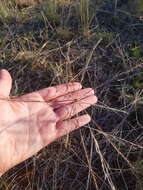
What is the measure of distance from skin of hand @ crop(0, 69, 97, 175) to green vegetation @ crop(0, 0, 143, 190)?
0.23 ft

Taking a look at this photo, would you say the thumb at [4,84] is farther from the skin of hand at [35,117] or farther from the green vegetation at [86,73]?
the green vegetation at [86,73]

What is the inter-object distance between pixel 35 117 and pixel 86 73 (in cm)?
45

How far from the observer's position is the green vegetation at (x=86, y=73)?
1985 mm

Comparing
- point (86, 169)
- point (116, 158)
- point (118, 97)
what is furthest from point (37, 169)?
point (118, 97)

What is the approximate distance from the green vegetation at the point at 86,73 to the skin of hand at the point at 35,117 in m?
0.07

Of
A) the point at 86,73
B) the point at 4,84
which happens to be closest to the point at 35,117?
the point at 4,84

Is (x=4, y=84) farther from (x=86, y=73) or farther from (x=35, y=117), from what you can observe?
(x=86, y=73)

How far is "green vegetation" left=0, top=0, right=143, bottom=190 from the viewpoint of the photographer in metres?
1.99

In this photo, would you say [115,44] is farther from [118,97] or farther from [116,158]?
[116,158]

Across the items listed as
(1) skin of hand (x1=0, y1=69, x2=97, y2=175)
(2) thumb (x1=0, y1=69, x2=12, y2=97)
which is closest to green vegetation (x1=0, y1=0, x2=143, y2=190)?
(1) skin of hand (x1=0, y1=69, x2=97, y2=175)

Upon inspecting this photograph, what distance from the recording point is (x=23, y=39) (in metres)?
2.61

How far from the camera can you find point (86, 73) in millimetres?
2404

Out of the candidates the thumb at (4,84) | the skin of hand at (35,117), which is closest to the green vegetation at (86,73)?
the skin of hand at (35,117)

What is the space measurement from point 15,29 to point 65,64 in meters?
0.51
